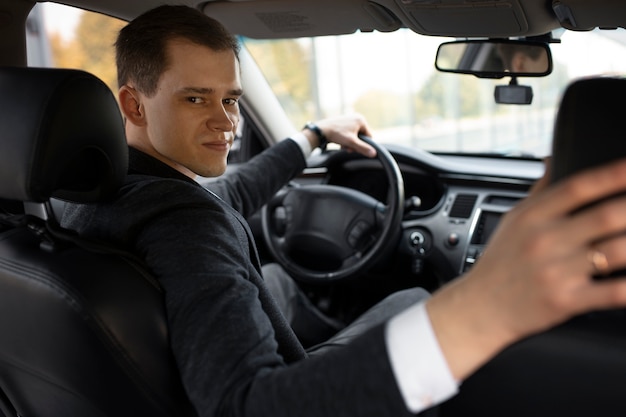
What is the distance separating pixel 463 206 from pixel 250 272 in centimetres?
177

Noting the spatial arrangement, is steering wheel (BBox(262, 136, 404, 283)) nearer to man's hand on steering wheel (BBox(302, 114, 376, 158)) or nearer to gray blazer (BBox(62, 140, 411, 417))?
man's hand on steering wheel (BBox(302, 114, 376, 158))

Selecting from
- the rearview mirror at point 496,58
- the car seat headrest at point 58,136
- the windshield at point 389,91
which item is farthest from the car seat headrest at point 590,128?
the windshield at point 389,91

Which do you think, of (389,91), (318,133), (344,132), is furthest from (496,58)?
(389,91)

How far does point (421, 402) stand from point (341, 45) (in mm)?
12754

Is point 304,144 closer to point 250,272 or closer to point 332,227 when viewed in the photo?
point 332,227

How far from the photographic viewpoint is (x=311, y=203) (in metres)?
3.12

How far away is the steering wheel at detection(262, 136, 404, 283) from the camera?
2.86m

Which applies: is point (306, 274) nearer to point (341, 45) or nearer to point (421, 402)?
point (421, 402)

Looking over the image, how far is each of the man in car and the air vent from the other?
958 millimetres

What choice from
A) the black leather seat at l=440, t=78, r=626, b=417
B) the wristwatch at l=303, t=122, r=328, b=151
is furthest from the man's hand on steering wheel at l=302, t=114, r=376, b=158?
the black leather seat at l=440, t=78, r=626, b=417

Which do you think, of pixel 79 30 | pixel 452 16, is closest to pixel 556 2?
pixel 452 16

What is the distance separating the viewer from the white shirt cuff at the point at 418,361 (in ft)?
3.05

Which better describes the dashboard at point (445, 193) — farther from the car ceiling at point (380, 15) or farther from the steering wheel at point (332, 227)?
the car ceiling at point (380, 15)

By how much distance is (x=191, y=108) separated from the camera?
184 cm
